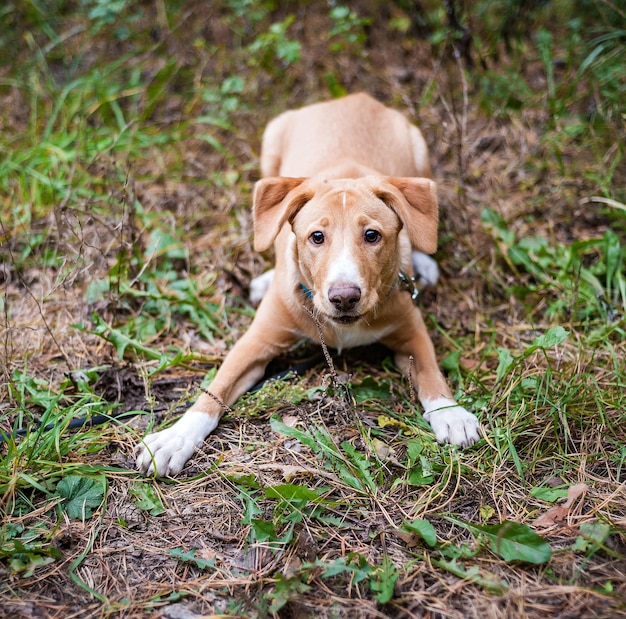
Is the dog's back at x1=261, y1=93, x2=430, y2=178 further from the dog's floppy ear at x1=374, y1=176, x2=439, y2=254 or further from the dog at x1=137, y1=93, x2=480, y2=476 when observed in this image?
the dog's floppy ear at x1=374, y1=176, x2=439, y2=254

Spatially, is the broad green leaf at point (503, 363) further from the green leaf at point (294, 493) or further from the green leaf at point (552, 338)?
the green leaf at point (294, 493)

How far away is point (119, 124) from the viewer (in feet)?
16.8

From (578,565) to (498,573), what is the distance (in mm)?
298

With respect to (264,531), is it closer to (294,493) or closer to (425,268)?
(294,493)

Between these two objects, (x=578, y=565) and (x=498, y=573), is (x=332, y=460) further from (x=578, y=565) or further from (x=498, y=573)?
(x=578, y=565)

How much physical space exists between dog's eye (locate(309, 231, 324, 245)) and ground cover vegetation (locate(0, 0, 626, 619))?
0.66 meters

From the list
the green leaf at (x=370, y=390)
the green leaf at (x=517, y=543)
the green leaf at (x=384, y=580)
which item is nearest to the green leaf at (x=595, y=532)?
the green leaf at (x=517, y=543)

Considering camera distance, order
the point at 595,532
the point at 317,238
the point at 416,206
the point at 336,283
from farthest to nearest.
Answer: the point at 416,206 → the point at 317,238 → the point at 336,283 → the point at 595,532

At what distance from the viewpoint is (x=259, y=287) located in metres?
4.04

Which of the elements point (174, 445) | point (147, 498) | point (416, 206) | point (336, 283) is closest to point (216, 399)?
point (174, 445)

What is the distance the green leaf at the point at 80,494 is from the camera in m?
2.59

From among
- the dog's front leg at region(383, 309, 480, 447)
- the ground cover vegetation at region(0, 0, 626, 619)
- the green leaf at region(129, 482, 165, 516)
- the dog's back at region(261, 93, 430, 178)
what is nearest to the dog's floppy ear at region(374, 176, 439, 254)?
the dog's back at region(261, 93, 430, 178)

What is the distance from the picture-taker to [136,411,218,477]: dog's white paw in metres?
2.80

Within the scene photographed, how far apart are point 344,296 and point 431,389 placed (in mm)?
817
